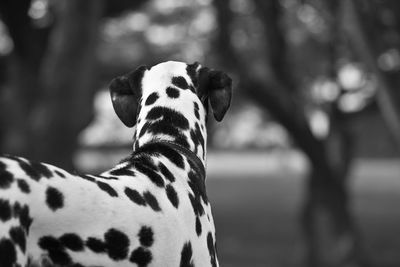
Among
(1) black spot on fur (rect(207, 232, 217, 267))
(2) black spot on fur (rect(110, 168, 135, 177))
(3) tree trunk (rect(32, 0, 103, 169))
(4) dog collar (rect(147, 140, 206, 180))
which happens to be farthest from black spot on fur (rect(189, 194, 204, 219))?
(3) tree trunk (rect(32, 0, 103, 169))

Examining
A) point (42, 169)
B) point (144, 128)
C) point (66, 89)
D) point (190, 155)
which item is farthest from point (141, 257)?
point (66, 89)

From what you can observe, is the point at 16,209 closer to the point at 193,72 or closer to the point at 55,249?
the point at 55,249

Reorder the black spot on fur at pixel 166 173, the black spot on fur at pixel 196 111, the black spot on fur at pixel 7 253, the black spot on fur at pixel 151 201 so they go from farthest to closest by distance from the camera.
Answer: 1. the black spot on fur at pixel 196 111
2. the black spot on fur at pixel 166 173
3. the black spot on fur at pixel 151 201
4. the black spot on fur at pixel 7 253

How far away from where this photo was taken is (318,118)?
2441 centimetres

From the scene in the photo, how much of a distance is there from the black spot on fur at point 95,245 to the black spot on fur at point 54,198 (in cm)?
22

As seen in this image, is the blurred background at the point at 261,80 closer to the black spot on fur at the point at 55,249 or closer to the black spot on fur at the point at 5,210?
the black spot on fur at the point at 55,249

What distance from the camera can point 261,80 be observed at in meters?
14.9

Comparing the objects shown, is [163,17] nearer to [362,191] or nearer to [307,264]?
[307,264]

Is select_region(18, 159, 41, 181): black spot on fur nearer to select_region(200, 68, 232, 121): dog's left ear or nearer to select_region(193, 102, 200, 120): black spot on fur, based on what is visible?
select_region(193, 102, 200, 120): black spot on fur

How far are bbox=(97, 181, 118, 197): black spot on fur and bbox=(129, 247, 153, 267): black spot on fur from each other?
0.88 ft

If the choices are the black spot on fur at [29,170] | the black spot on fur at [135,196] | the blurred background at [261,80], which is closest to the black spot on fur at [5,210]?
the black spot on fur at [29,170]

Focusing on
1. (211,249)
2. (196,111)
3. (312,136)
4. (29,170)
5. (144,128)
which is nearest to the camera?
(29,170)

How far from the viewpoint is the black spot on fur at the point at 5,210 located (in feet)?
11.2

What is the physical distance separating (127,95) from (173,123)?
41cm
